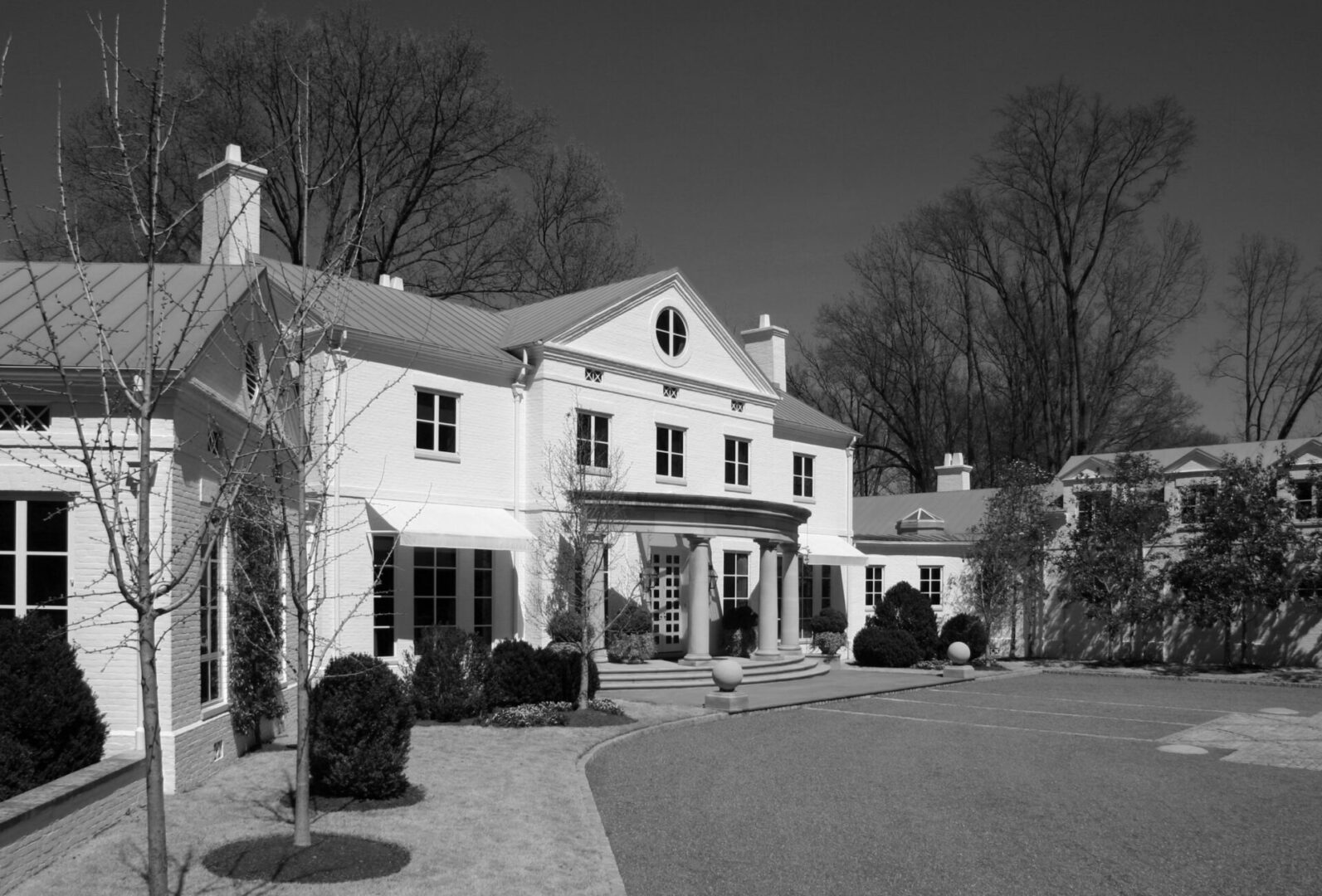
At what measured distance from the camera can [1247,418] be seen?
142 feet

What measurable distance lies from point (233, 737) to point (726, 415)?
16.9 meters

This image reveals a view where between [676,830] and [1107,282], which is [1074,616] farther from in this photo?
[676,830]

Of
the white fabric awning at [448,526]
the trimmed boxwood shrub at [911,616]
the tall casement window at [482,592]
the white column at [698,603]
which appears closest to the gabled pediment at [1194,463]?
the trimmed boxwood shrub at [911,616]

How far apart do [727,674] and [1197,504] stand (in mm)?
16716

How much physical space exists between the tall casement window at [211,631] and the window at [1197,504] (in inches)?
995

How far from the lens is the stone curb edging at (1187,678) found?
27109 millimetres

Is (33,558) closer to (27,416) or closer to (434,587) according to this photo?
(27,416)

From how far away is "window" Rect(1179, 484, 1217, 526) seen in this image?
29906 mm

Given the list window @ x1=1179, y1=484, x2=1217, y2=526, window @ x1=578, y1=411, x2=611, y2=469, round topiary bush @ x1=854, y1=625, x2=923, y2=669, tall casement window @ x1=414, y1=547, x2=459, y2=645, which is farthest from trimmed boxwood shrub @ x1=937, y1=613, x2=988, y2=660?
tall casement window @ x1=414, y1=547, x2=459, y2=645

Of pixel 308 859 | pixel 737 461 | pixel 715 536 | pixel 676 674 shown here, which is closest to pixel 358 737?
pixel 308 859

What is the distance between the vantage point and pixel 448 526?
21500mm

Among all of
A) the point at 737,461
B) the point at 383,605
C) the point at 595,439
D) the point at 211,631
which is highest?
the point at 595,439

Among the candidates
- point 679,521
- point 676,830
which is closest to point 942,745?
point 676,830

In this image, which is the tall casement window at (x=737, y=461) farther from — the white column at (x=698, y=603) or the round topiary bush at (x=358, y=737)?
the round topiary bush at (x=358, y=737)
